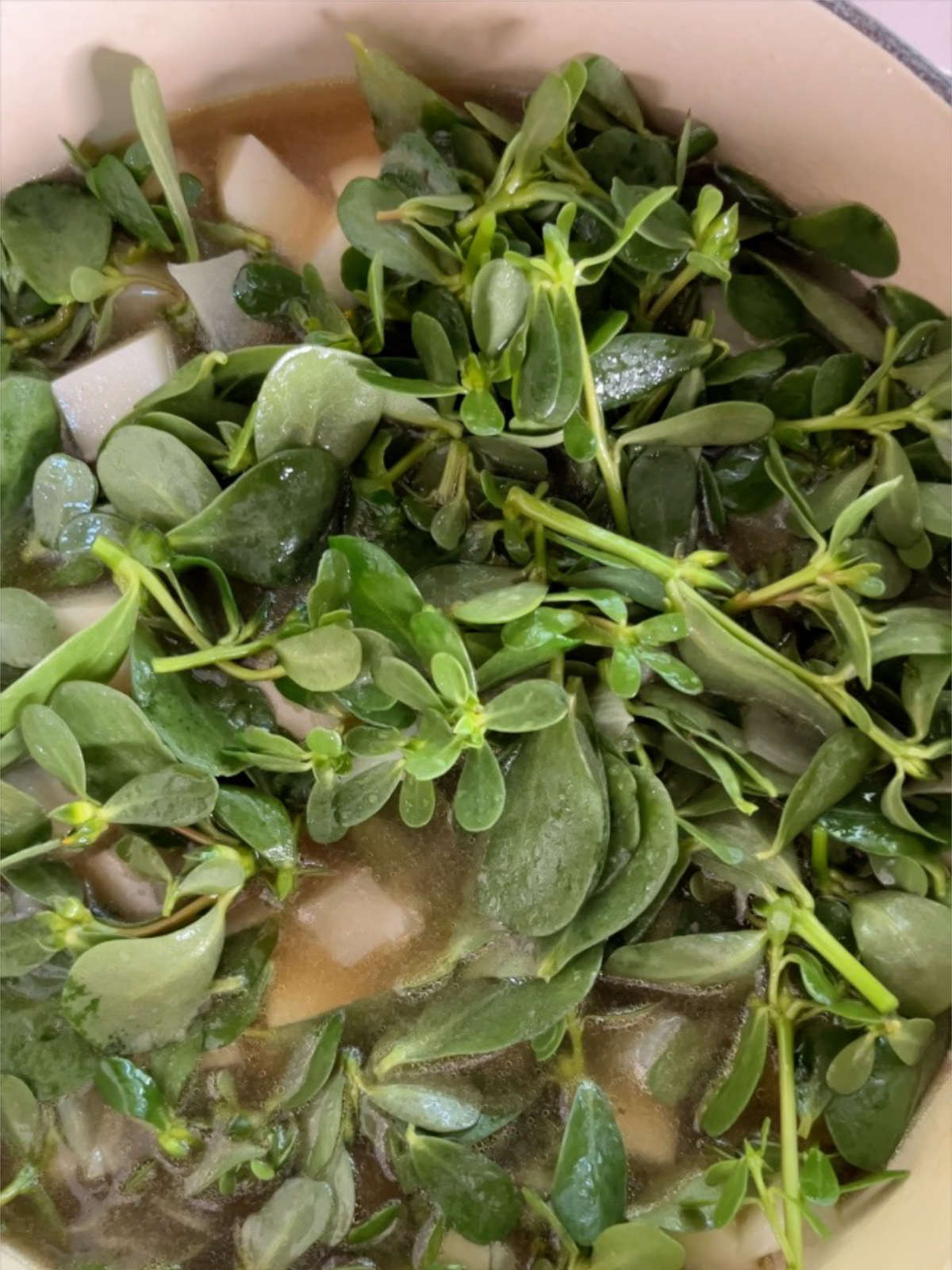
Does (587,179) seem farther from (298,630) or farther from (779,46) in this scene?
(298,630)

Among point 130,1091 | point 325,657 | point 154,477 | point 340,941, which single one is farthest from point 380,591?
point 130,1091

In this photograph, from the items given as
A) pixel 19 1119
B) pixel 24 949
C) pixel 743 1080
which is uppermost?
pixel 743 1080

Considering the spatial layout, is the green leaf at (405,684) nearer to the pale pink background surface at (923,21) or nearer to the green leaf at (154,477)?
the green leaf at (154,477)

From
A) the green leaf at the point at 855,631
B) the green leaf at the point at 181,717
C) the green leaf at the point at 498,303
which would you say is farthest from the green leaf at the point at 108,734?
the green leaf at the point at 855,631

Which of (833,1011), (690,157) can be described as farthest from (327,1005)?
(690,157)

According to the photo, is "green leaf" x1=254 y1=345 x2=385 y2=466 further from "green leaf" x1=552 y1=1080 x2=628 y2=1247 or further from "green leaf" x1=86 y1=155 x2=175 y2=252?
"green leaf" x1=552 y1=1080 x2=628 y2=1247

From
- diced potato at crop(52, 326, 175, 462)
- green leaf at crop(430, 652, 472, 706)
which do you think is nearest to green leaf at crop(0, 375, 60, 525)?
diced potato at crop(52, 326, 175, 462)

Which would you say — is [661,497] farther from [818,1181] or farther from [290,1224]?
[290,1224]
